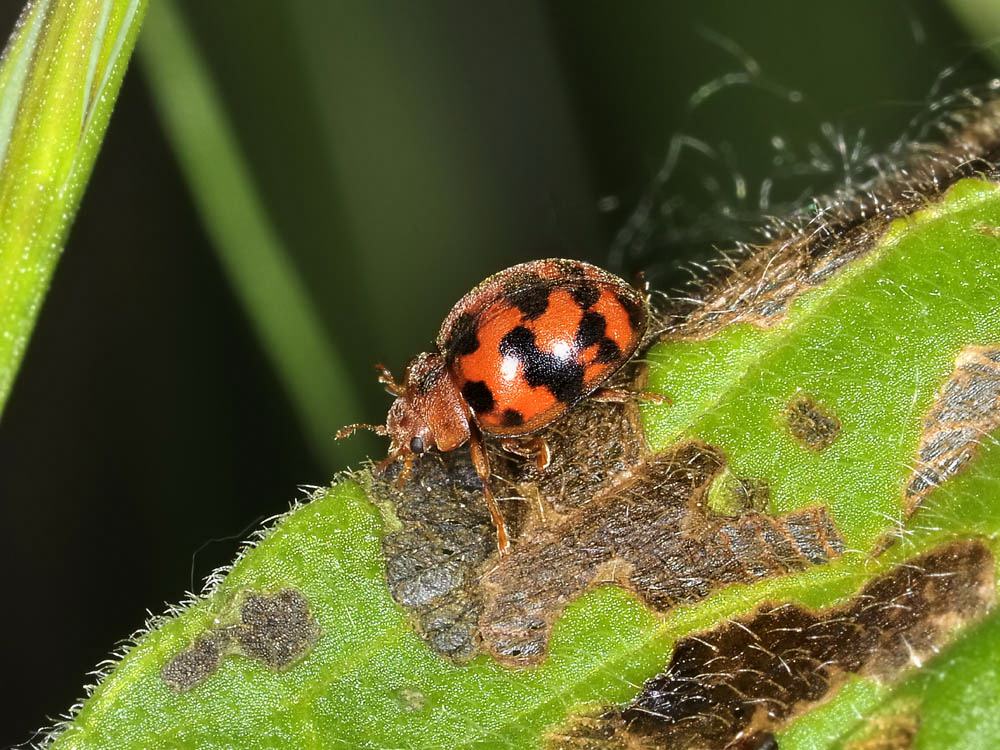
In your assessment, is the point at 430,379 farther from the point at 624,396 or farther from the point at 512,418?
the point at 624,396

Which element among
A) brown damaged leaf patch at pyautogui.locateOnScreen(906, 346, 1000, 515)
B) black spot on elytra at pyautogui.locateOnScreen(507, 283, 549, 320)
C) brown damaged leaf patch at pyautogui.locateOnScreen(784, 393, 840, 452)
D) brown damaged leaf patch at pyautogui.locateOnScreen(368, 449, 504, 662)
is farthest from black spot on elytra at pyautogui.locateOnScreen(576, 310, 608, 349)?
brown damaged leaf patch at pyautogui.locateOnScreen(906, 346, 1000, 515)

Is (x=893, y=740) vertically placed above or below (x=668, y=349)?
below

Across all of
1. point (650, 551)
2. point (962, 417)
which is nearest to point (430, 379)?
point (650, 551)

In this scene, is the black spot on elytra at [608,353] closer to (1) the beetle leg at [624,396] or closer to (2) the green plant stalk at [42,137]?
(1) the beetle leg at [624,396]

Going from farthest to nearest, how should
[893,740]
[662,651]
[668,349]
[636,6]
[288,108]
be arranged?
[636,6]
[288,108]
[668,349]
[662,651]
[893,740]

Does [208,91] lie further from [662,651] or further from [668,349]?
[662,651]

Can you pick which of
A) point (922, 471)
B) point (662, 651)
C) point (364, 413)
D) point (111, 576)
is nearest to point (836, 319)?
point (922, 471)

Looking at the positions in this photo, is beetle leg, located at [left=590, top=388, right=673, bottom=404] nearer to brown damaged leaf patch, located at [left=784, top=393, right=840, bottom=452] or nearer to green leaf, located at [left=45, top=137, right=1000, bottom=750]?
green leaf, located at [left=45, top=137, right=1000, bottom=750]

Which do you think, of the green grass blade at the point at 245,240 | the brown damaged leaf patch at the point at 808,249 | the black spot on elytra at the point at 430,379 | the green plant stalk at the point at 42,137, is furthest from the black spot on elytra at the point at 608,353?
the green grass blade at the point at 245,240
